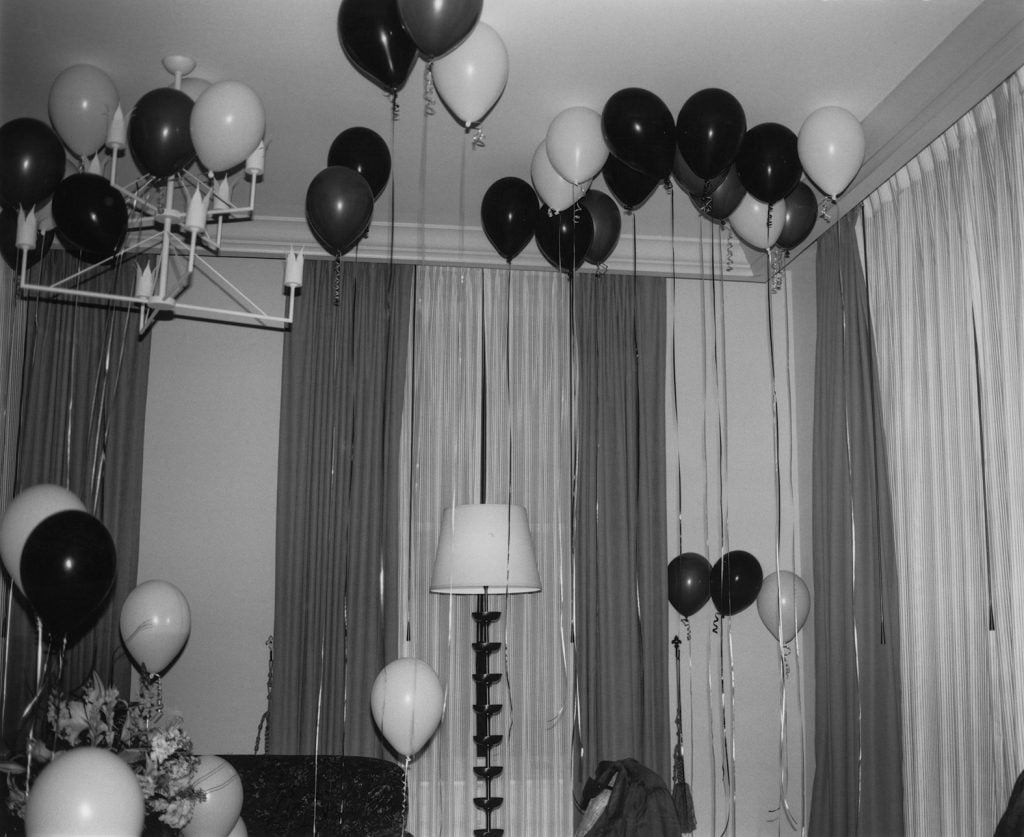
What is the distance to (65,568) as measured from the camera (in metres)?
2.47

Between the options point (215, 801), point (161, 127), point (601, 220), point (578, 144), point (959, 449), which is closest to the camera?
point (215, 801)

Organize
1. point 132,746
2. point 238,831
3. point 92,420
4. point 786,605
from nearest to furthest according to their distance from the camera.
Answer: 1. point 132,746
2. point 238,831
3. point 786,605
4. point 92,420

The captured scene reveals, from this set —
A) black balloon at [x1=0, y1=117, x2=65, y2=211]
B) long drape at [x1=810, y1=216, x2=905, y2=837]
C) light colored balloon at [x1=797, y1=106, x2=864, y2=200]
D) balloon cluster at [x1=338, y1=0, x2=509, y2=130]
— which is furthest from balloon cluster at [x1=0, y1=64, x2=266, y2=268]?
long drape at [x1=810, y1=216, x2=905, y2=837]

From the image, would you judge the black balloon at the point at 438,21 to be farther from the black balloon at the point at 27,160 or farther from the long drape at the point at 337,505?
the long drape at the point at 337,505

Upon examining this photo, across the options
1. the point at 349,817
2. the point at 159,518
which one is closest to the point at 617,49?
the point at 349,817

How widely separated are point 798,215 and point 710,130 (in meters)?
0.83

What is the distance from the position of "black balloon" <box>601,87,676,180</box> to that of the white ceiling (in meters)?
0.21

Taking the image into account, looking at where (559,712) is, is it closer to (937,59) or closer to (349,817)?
(349,817)

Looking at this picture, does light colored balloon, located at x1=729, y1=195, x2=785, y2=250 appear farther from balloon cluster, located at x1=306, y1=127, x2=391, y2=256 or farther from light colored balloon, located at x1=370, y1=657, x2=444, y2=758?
light colored balloon, located at x1=370, y1=657, x2=444, y2=758

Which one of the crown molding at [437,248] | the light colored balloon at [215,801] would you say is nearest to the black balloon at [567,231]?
the crown molding at [437,248]

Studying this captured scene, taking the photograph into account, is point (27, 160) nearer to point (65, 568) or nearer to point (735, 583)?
point (65, 568)

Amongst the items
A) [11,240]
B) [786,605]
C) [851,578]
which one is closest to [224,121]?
[11,240]

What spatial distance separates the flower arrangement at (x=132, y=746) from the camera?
2135 millimetres

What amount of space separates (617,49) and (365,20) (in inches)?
35.9
